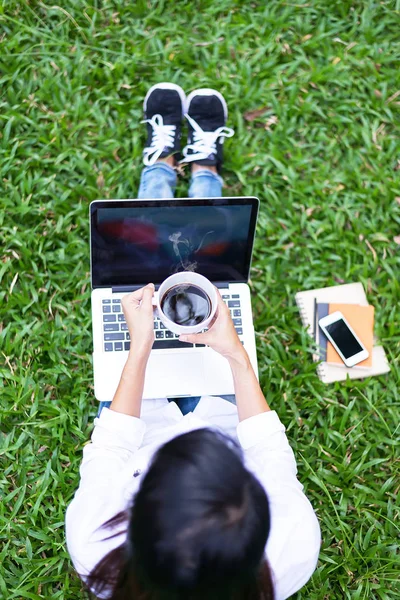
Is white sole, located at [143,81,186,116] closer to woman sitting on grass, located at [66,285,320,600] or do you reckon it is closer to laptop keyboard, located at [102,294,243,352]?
laptop keyboard, located at [102,294,243,352]

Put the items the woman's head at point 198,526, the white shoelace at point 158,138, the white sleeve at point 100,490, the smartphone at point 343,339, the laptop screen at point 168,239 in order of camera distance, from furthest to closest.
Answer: the white shoelace at point 158,138, the smartphone at point 343,339, the laptop screen at point 168,239, the white sleeve at point 100,490, the woman's head at point 198,526

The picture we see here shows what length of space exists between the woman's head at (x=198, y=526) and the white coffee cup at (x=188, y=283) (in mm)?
443

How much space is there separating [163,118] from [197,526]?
6.67 feet

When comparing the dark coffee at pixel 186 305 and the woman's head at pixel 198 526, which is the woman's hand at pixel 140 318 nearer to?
the dark coffee at pixel 186 305

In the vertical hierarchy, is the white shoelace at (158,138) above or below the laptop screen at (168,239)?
above

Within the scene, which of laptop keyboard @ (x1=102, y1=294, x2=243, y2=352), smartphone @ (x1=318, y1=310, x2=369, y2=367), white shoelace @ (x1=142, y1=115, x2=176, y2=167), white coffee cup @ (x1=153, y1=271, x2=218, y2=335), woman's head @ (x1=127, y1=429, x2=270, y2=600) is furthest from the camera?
white shoelace @ (x1=142, y1=115, x2=176, y2=167)

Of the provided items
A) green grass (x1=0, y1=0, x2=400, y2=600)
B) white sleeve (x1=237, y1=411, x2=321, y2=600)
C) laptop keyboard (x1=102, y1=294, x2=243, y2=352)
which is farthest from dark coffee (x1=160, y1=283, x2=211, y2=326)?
green grass (x1=0, y1=0, x2=400, y2=600)

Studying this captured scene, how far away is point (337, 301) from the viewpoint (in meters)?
2.67

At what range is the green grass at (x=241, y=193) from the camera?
2.37m

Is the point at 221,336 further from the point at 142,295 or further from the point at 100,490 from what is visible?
the point at 100,490

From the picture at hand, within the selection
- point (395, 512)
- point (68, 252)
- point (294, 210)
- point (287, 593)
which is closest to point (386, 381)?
point (395, 512)

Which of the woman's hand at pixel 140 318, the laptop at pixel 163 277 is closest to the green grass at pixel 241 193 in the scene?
the laptop at pixel 163 277

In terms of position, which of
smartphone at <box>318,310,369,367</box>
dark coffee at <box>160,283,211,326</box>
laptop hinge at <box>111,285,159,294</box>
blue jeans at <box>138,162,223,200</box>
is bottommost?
smartphone at <box>318,310,369,367</box>

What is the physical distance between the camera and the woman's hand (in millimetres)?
1823
